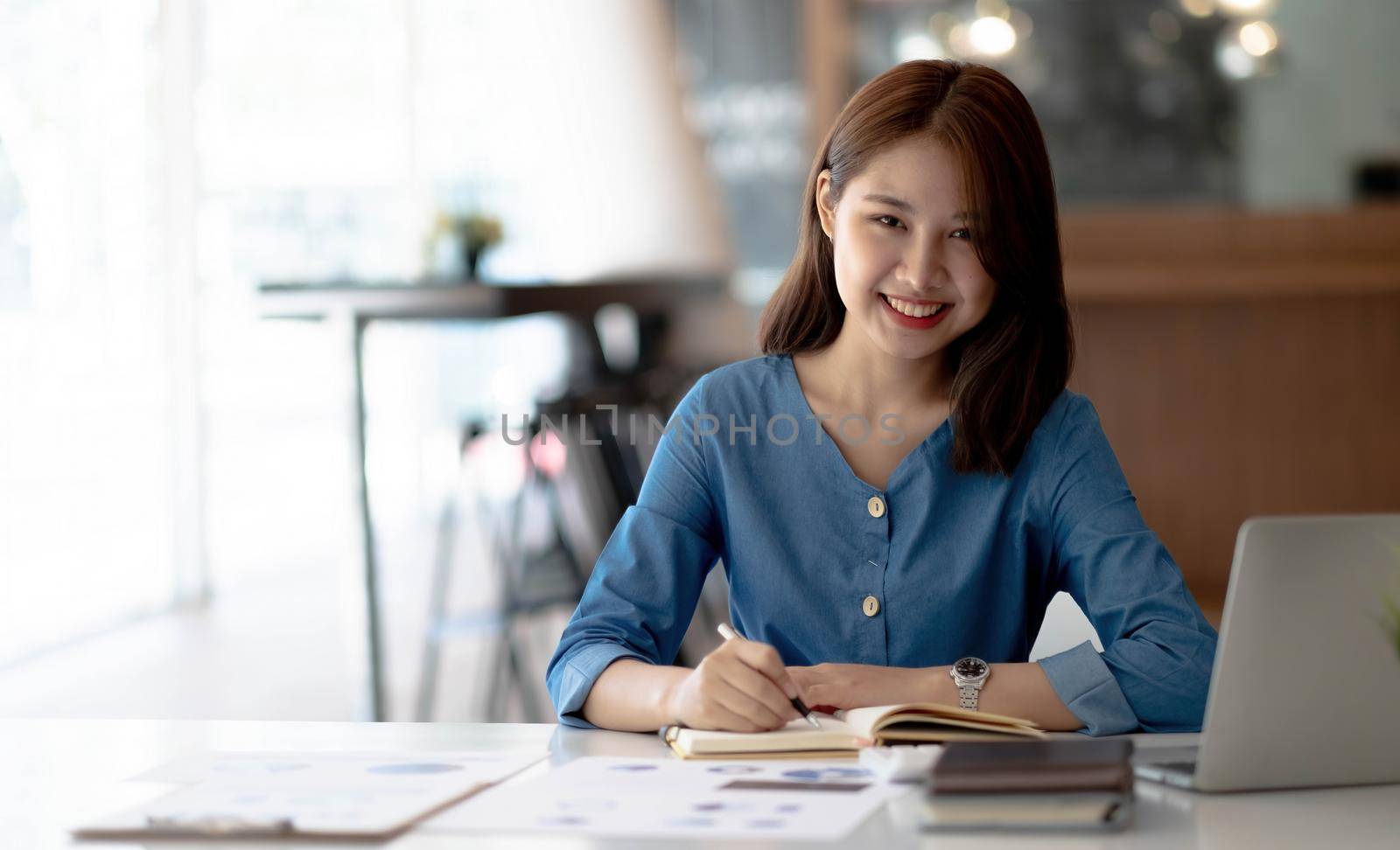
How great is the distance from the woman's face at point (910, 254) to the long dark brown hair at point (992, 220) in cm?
2

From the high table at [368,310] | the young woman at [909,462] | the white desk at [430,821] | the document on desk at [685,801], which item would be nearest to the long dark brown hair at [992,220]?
the young woman at [909,462]

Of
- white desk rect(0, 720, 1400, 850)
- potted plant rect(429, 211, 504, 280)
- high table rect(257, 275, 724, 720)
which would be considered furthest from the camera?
potted plant rect(429, 211, 504, 280)

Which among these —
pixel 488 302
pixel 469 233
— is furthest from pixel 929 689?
pixel 469 233

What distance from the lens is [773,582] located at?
1.57 meters

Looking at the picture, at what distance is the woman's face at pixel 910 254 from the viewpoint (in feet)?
4.88

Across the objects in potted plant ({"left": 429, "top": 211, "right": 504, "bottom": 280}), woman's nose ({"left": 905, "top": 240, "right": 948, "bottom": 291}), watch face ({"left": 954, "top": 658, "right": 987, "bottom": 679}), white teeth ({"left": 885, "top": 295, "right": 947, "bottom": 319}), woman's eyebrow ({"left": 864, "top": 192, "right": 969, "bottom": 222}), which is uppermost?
potted plant ({"left": 429, "top": 211, "right": 504, "bottom": 280})

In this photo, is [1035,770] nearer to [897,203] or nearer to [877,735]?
[877,735]

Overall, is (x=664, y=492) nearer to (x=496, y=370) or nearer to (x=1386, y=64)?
(x=1386, y=64)

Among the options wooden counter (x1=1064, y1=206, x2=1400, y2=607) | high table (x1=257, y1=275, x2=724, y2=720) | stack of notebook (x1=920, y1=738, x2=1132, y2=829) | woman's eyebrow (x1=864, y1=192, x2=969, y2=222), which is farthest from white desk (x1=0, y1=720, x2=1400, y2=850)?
wooden counter (x1=1064, y1=206, x2=1400, y2=607)

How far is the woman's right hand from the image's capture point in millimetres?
1216

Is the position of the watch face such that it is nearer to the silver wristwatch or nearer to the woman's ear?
the silver wristwatch

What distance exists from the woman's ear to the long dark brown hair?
0.01m

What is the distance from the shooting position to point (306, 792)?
1108mm

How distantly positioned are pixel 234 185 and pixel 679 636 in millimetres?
5267
